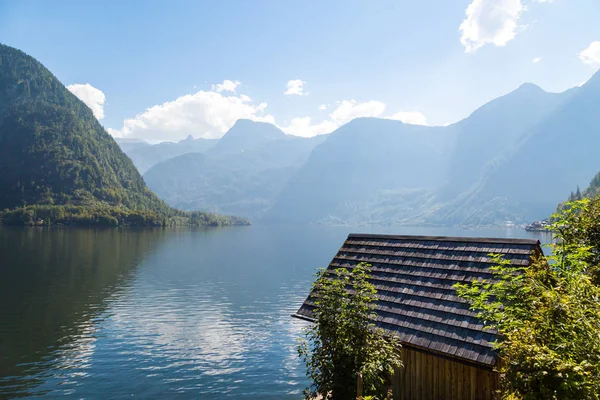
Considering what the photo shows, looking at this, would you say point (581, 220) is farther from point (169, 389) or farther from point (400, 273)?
point (169, 389)

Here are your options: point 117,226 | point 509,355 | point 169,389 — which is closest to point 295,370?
point 169,389

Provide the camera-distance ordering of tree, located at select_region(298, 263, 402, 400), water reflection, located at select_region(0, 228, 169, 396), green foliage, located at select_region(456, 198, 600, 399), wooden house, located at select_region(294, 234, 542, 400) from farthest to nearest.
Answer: water reflection, located at select_region(0, 228, 169, 396) < wooden house, located at select_region(294, 234, 542, 400) < tree, located at select_region(298, 263, 402, 400) < green foliage, located at select_region(456, 198, 600, 399)

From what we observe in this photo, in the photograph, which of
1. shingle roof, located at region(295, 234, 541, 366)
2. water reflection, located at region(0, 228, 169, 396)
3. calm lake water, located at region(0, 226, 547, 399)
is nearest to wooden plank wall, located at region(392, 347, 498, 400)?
shingle roof, located at region(295, 234, 541, 366)

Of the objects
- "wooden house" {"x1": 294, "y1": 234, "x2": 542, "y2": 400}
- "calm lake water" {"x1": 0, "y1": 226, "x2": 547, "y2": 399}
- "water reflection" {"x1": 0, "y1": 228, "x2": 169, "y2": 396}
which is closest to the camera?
"wooden house" {"x1": 294, "y1": 234, "x2": 542, "y2": 400}

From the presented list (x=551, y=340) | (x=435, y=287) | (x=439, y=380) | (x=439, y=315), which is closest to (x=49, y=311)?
(x=435, y=287)

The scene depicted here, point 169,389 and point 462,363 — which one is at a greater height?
point 462,363

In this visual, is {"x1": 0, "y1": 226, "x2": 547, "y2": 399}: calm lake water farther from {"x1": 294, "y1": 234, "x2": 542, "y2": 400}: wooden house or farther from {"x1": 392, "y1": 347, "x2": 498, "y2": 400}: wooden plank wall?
{"x1": 294, "y1": 234, "x2": 542, "y2": 400}: wooden house

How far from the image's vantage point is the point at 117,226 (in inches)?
7781

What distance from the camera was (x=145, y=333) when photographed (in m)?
33.9

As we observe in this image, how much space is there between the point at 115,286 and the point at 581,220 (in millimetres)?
53877

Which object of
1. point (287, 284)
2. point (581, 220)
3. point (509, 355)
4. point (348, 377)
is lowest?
point (287, 284)

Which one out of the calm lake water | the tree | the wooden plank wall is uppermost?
the tree

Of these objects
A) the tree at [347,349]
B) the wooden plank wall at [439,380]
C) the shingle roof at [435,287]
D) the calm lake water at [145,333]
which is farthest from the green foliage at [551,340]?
the calm lake water at [145,333]

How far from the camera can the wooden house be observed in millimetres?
11797
